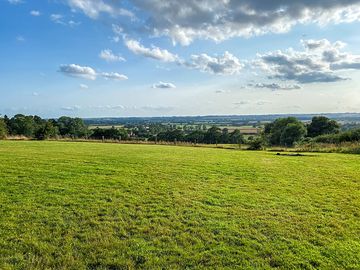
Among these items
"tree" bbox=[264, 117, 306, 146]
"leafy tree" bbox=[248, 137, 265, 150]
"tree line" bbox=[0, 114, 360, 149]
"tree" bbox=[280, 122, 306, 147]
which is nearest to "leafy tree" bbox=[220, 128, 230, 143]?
"tree line" bbox=[0, 114, 360, 149]

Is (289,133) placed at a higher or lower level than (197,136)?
higher

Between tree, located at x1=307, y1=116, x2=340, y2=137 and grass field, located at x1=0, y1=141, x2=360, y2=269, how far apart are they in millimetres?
63330

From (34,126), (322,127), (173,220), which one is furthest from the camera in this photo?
(34,126)

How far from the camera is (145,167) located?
14453 mm

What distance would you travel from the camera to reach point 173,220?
7641 millimetres

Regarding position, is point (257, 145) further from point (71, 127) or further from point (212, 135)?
point (71, 127)

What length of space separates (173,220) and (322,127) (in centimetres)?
7300

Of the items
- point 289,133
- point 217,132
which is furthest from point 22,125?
point 289,133

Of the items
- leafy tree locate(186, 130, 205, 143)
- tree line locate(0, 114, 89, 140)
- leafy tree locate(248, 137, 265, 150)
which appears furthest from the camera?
leafy tree locate(186, 130, 205, 143)

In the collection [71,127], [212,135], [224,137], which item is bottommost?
[224,137]

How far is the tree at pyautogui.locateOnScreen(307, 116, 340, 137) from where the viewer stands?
69438 millimetres

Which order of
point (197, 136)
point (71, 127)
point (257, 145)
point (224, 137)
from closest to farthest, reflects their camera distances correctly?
point (257, 145)
point (224, 137)
point (197, 136)
point (71, 127)

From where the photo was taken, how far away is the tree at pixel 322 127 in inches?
2734

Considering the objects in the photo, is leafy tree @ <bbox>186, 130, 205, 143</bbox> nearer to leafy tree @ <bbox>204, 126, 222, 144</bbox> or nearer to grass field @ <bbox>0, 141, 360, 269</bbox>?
leafy tree @ <bbox>204, 126, 222, 144</bbox>
